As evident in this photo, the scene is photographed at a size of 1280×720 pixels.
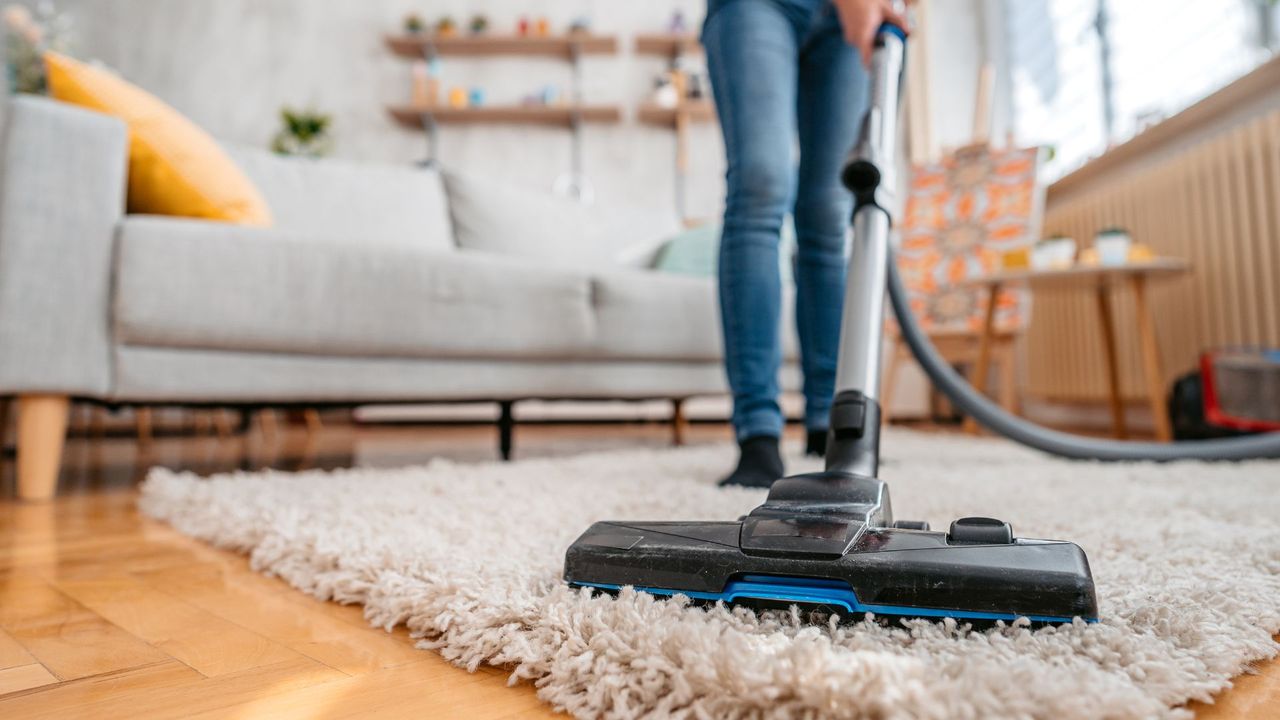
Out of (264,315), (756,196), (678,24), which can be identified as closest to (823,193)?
(756,196)

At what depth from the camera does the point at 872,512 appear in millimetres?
470

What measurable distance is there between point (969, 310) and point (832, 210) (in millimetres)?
1603

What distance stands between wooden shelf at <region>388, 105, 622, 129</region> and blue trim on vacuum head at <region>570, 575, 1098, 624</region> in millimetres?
3474

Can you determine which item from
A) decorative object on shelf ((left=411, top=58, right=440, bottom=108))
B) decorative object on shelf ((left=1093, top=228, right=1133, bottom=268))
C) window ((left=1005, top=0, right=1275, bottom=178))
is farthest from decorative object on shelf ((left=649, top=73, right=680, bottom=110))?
decorative object on shelf ((left=1093, top=228, right=1133, bottom=268))

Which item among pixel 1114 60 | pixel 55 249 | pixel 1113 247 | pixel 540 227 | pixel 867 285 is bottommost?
pixel 867 285

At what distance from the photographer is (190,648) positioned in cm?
47

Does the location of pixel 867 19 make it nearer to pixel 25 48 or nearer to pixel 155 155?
pixel 155 155

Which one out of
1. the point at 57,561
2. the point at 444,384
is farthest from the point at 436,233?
the point at 57,561

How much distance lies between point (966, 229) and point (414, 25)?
8.44ft

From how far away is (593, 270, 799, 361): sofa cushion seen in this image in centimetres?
167

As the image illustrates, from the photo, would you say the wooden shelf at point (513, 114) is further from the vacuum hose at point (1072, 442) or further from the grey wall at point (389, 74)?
the vacuum hose at point (1072, 442)

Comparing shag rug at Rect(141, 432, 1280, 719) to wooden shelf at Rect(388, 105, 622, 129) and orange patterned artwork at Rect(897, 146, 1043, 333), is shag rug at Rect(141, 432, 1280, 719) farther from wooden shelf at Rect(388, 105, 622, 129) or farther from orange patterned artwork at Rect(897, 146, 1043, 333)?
wooden shelf at Rect(388, 105, 622, 129)

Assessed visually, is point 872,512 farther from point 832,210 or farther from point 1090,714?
point 832,210

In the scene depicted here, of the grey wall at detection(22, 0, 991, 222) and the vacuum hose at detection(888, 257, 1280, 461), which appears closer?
the vacuum hose at detection(888, 257, 1280, 461)
